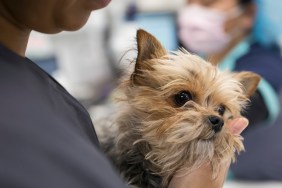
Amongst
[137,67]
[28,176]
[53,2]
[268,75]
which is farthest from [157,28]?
[28,176]

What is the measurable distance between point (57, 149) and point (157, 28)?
2597 mm

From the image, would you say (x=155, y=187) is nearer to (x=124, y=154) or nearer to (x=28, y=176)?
(x=124, y=154)

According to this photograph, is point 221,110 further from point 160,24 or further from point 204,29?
point 160,24

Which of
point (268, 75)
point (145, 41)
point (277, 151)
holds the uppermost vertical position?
point (145, 41)

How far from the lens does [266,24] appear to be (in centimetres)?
212

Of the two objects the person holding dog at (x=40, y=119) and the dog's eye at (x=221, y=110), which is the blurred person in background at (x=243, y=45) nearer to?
the dog's eye at (x=221, y=110)

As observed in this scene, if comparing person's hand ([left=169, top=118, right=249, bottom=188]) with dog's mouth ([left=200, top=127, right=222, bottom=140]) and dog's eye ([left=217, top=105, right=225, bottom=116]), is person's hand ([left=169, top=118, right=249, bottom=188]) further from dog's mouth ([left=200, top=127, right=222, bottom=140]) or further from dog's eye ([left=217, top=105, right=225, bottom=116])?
dog's eye ([left=217, top=105, right=225, bottom=116])

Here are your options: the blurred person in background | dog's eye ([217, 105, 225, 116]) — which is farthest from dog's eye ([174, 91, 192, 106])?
the blurred person in background

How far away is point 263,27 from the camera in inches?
83.4

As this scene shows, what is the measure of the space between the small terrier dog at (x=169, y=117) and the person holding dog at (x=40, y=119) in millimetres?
277

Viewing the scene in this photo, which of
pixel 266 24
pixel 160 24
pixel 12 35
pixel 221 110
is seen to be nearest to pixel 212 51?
pixel 266 24

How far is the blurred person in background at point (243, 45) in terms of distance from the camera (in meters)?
1.99

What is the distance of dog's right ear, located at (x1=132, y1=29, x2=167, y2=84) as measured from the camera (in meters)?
1.10

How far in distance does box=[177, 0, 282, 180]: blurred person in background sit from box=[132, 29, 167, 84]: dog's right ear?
826mm
